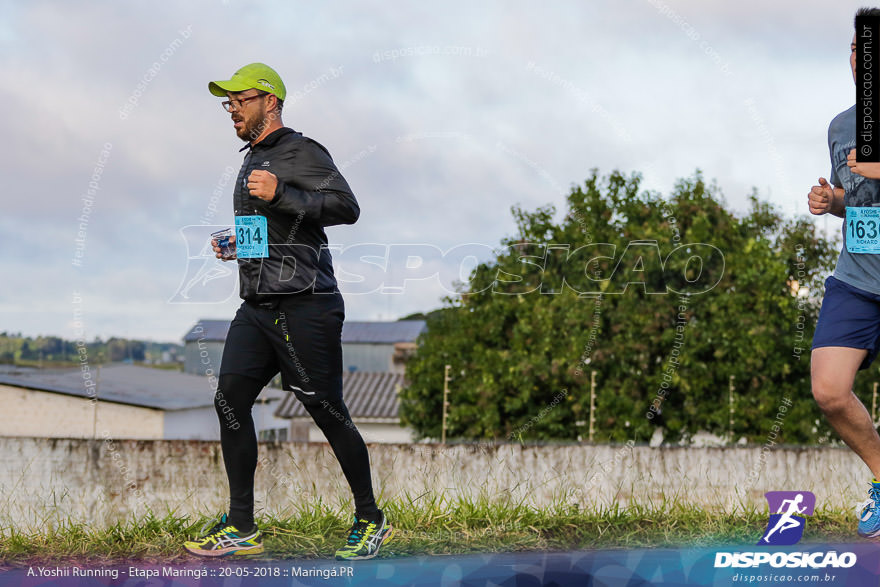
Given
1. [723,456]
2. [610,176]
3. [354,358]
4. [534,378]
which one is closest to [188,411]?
[534,378]

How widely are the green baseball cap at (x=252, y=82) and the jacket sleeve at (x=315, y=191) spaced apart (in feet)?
0.86

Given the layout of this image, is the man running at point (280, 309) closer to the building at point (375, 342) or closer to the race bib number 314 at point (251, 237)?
the race bib number 314 at point (251, 237)

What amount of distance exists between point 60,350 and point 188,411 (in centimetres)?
1026

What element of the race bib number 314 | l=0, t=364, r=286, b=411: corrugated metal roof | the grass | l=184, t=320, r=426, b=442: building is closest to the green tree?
l=184, t=320, r=426, b=442: building

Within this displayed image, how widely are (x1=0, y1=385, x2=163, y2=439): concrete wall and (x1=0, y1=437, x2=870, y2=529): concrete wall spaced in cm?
2638

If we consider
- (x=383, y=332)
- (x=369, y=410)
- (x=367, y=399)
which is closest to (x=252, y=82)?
(x=369, y=410)

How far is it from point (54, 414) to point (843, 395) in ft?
101

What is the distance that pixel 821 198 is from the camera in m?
3.52

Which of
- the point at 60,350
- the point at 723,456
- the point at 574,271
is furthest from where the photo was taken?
the point at 574,271

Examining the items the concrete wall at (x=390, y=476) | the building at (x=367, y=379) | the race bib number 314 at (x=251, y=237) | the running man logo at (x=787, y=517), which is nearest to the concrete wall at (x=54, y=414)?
the building at (x=367, y=379)

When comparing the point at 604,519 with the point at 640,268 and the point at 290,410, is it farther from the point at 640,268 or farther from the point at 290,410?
the point at 290,410

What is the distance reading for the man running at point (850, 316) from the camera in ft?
11.0

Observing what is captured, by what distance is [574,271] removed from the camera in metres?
27.1

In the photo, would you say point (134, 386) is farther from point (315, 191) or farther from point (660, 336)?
point (315, 191)
